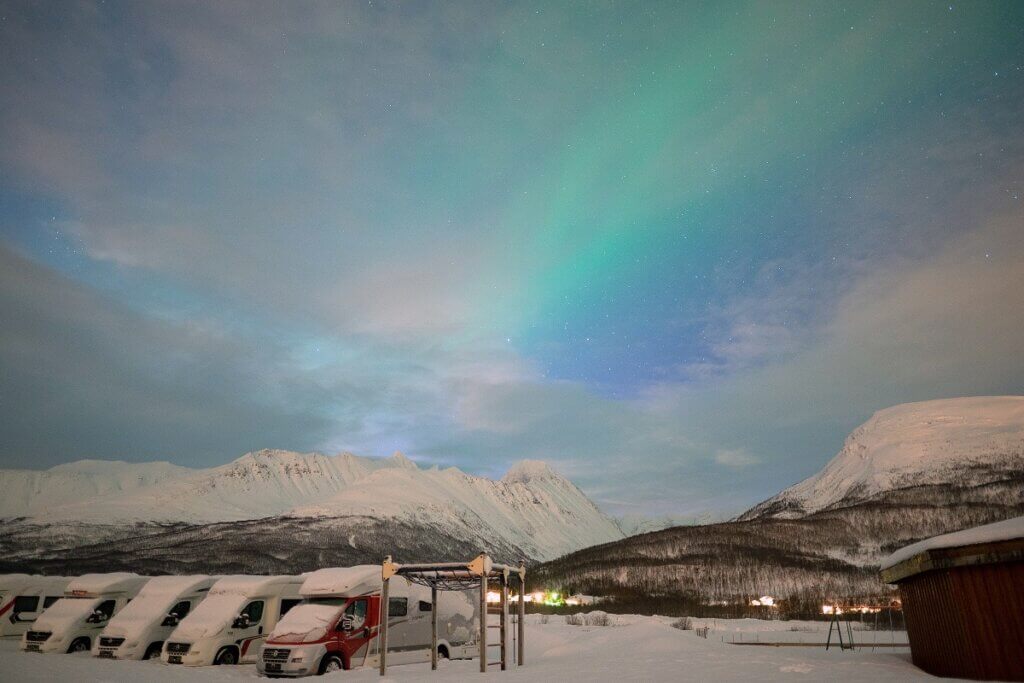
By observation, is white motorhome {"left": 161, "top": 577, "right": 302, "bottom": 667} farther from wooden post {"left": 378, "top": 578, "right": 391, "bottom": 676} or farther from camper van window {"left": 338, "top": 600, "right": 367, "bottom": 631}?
wooden post {"left": 378, "top": 578, "right": 391, "bottom": 676}

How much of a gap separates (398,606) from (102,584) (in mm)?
14047

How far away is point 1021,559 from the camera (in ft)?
46.5

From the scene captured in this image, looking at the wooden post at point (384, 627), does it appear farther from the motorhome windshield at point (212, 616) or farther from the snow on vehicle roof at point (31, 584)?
the snow on vehicle roof at point (31, 584)

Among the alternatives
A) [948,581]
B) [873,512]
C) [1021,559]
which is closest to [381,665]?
[948,581]

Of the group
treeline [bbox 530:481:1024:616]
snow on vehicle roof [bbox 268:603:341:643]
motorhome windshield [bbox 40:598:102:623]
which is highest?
treeline [bbox 530:481:1024:616]

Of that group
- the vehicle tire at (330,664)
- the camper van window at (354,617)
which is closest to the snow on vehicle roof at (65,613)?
the vehicle tire at (330,664)

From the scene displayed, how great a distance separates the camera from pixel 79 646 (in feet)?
87.2

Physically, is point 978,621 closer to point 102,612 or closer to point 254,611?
point 254,611

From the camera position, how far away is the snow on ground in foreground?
56.6 feet

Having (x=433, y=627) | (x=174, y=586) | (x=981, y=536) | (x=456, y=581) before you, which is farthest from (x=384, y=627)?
(x=981, y=536)

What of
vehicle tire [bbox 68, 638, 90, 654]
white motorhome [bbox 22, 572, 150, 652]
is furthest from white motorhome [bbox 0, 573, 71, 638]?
vehicle tire [bbox 68, 638, 90, 654]

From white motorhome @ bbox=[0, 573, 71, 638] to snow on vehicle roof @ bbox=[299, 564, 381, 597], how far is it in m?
18.4

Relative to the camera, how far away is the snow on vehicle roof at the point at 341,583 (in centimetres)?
2133

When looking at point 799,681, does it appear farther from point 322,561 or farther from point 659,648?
point 322,561
